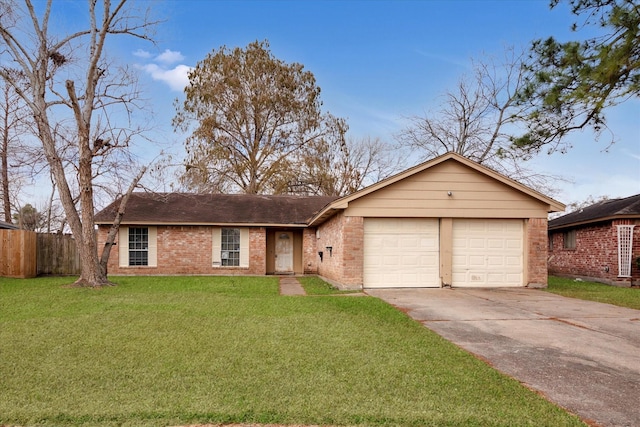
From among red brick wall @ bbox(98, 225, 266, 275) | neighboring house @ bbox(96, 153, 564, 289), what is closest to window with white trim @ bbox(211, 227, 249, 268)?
red brick wall @ bbox(98, 225, 266, 275)

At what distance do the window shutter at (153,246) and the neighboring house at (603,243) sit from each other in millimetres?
16999

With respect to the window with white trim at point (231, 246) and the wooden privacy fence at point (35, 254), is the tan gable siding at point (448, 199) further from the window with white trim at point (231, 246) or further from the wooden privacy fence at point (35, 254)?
the wooden privacy fence at point (35, 254)

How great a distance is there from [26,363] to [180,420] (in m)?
2.67

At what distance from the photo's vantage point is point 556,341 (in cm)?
627

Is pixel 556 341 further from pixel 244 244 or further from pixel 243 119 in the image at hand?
pixel 243 119

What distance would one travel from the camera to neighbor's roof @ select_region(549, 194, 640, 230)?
15391 millimetres

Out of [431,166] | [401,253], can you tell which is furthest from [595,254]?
[401,253]

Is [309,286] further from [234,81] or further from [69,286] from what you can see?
[234,81]

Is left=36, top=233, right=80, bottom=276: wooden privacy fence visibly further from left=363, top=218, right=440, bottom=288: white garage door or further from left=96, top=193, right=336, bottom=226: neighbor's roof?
left=363, top=218, right=440, bottom=288: white garage door

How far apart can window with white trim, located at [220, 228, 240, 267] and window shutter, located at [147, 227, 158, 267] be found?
2.64m

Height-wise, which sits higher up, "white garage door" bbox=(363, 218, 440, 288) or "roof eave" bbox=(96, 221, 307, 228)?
"roof eave" bbox=(96, 221, 307, 228)

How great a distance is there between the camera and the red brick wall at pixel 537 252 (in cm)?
1328

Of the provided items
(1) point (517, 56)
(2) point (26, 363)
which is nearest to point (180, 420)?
(2) point (26, 363)

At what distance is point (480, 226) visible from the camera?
44.0 feet
